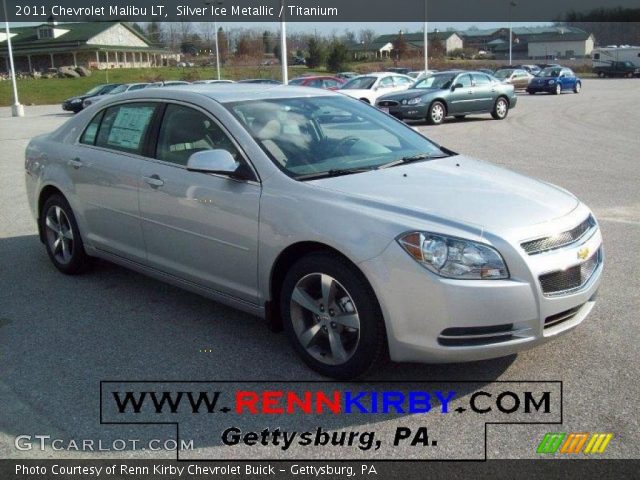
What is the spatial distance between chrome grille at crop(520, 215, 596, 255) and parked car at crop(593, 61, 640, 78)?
61469 mm

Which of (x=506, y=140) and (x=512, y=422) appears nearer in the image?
(x=512, y=422)

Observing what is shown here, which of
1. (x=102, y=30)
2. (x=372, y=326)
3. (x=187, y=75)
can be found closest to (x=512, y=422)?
(x=372, y=326)

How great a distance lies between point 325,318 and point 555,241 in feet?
4.23

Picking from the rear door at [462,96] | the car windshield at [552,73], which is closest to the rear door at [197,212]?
the rear door at [462,96]

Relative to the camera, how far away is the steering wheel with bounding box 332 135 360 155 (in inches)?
181

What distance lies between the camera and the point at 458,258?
11.4ft

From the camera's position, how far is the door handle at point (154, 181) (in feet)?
15.7

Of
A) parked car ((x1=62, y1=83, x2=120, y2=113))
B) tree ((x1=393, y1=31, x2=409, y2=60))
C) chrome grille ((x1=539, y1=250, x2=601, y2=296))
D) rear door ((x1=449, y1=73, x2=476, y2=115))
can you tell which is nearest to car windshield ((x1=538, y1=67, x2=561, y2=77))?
rear door ((x1=449, y1=73, x2=476, y2=115))

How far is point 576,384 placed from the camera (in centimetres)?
381

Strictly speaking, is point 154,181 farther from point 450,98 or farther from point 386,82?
point 386,82

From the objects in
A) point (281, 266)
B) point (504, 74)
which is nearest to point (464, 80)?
point (281, 266)

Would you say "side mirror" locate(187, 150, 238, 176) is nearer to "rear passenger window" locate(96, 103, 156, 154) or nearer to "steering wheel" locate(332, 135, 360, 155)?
"steering wheel" locate(332, 135, 360, 155)

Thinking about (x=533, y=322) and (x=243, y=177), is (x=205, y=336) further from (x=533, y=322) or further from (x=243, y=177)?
(x=533, y=322)

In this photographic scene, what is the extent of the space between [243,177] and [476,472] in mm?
2163
